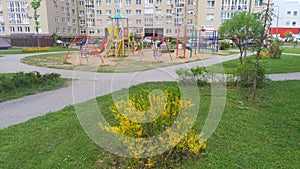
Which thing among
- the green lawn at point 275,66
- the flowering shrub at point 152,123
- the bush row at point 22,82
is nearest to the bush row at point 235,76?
the green lawn at point 275,66

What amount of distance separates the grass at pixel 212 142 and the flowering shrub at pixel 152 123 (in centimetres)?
36

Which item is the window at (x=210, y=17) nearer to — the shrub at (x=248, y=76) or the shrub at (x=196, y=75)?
the shrub at (x=248, y=76)

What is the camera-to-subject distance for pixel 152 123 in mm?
2525

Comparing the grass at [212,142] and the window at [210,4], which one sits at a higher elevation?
the window at [210,4]

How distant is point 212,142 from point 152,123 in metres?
1.31

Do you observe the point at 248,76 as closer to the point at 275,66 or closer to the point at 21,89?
the point at 275,66

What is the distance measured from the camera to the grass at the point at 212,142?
2.80 m

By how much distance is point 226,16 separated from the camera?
41750 millimetres

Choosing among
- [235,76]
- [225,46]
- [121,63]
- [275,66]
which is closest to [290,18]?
[225,46]

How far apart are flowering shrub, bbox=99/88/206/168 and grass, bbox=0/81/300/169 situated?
357mm

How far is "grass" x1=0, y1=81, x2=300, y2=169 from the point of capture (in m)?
2.80

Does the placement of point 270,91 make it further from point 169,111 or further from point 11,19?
point 11,19

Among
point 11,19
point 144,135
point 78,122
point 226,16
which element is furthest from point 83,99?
point 11,19

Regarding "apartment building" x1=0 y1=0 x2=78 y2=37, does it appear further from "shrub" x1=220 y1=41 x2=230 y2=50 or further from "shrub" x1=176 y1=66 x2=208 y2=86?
"shrub" x1=176 y1=66 x2=208 y2=86
